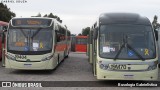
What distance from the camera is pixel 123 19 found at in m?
15.2

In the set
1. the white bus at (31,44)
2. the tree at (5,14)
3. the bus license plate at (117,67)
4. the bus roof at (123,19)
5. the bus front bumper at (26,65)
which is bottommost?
the bus front bumper at (26,65)

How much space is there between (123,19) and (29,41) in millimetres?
5404

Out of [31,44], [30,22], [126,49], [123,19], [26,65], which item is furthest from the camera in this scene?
[30,22]

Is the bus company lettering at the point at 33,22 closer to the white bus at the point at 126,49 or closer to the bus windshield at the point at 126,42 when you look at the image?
the white bus at the point at 126,49

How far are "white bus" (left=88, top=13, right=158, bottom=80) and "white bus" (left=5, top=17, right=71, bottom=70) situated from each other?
407 cm

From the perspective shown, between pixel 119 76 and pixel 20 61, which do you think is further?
pixel 20 61

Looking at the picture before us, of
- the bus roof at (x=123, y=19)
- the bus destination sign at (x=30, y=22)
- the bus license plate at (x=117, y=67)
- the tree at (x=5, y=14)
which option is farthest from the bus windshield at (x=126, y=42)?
the tree at (x=5, y=14)

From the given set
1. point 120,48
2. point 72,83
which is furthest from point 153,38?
point 72,83

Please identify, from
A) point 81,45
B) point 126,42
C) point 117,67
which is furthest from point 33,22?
point 81,45

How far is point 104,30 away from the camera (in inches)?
590

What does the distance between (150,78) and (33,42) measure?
6681 millimetres

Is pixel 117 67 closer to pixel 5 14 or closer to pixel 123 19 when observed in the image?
pixel 123 19

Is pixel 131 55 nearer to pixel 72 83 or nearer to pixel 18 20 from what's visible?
pixel 72 83

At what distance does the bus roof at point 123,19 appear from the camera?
15.1 meters
